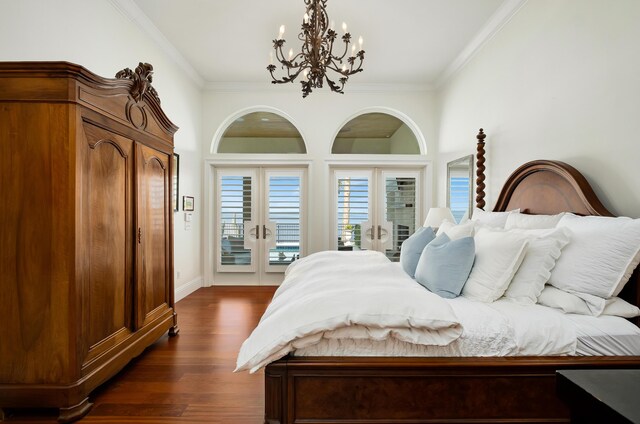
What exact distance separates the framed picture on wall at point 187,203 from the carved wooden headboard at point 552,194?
12.0 feet

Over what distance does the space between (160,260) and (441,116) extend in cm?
413

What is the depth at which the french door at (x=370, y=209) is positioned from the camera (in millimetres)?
5180

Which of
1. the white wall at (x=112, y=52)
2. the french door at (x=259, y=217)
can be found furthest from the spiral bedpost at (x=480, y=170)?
the white wall at (x=112, y=52)

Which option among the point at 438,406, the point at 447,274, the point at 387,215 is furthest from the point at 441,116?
the point at 438,406

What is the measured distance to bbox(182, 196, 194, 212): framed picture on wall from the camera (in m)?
4.41

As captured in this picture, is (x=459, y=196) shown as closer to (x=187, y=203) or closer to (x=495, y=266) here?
(x=495, y=266)

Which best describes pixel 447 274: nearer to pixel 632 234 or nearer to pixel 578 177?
pixel 632 234

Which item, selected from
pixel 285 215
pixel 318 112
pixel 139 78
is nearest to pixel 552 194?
pixel 139 78

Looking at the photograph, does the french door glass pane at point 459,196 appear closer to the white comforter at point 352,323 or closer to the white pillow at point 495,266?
the white pillow at point 495,266

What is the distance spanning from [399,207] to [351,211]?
75 cm

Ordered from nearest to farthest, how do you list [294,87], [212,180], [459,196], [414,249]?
[414,249], [459,196], [294,87], [212,180]

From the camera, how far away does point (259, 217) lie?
5164 millimetres

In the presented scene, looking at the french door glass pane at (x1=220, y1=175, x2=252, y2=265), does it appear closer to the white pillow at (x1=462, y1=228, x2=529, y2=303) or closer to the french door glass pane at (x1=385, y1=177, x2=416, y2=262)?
the french door glass pane at (x1=385, y1=177, x2=416, y2=262)

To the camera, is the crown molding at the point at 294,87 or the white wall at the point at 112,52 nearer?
the white wall at the point at 112,52
